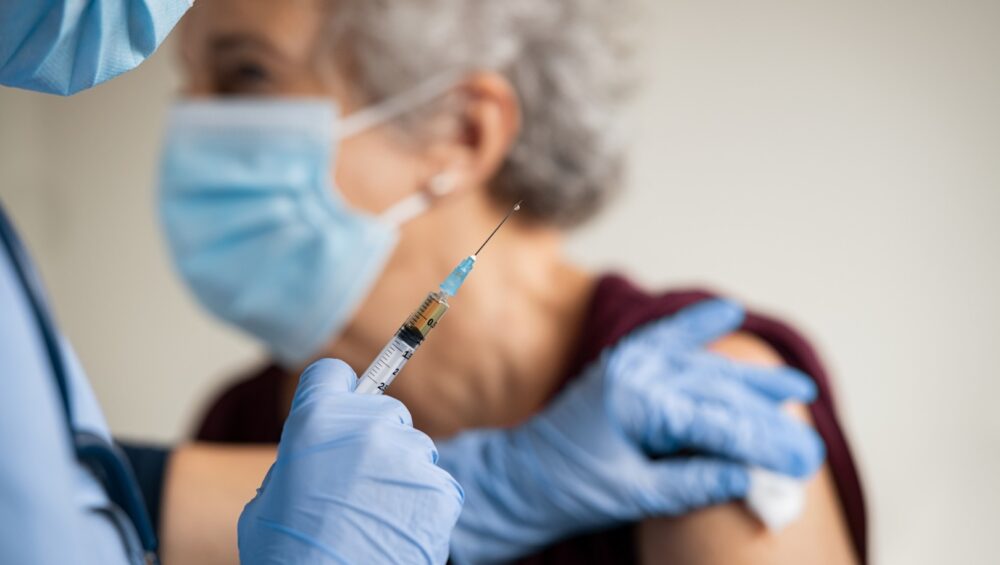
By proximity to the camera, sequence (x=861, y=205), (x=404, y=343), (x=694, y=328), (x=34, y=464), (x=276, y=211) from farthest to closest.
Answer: (x=861, y=205)
(x=276, y=211)
(x=694, y=328)
(x=404, y=343)
(x=34, y=464)

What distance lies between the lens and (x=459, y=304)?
1.25m

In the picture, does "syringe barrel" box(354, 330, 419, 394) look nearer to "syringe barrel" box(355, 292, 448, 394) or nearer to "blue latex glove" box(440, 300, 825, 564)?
"syringe barrel" box(355, 292, 448, 394)

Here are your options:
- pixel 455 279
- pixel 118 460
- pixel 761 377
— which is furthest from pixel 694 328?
pixel 118 460

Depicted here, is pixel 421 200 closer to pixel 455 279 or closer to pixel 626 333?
pixel 626 333

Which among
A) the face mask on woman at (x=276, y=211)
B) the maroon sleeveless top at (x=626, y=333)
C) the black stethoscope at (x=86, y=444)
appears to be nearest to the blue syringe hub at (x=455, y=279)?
the black stethoscope at (x=86, y=444)

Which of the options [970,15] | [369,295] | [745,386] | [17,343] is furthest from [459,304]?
[970,15]

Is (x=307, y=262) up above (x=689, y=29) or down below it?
below

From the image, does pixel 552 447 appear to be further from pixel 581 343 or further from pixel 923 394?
pixel 923 394

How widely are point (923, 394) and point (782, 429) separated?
3.41 feet

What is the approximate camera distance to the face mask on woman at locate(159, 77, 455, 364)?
49.0 inches

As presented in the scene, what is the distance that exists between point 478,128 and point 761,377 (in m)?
0.53

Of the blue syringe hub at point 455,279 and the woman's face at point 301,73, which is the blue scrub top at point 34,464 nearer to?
the blue syringe hub at point 455,279

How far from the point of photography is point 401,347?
557 mm

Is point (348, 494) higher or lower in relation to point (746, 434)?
lower
